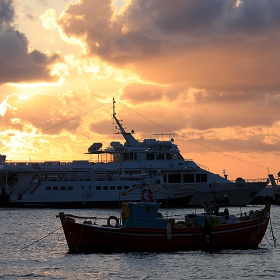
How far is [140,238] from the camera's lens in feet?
137

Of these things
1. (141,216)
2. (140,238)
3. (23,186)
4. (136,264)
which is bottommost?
(136,264)

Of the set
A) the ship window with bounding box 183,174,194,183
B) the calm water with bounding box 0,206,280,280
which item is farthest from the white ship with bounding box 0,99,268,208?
the calm water with bounding box 0,206,280,280

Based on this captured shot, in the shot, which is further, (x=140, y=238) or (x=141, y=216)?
(x=141, y=216)

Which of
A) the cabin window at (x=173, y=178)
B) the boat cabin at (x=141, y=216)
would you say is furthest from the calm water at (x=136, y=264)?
the cabin window at (x=173, y=178)

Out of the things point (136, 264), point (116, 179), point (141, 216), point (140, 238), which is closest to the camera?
point (136, 264)

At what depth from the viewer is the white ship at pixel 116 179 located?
94.4 meters

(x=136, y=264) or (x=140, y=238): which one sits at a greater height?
(x=140, y=238)

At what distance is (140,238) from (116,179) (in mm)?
53840

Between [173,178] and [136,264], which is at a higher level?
[173,178]

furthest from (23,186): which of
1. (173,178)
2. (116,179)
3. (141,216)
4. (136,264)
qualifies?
(136,264)

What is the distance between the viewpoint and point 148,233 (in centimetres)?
4175

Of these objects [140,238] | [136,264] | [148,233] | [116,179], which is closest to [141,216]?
[148,233]

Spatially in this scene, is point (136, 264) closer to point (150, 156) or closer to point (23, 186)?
point (23, 186)

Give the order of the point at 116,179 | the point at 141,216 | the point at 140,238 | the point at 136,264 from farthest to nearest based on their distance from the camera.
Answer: the point at 116,179, the point at 141,216, the point at 140,238, the point at 136,264
